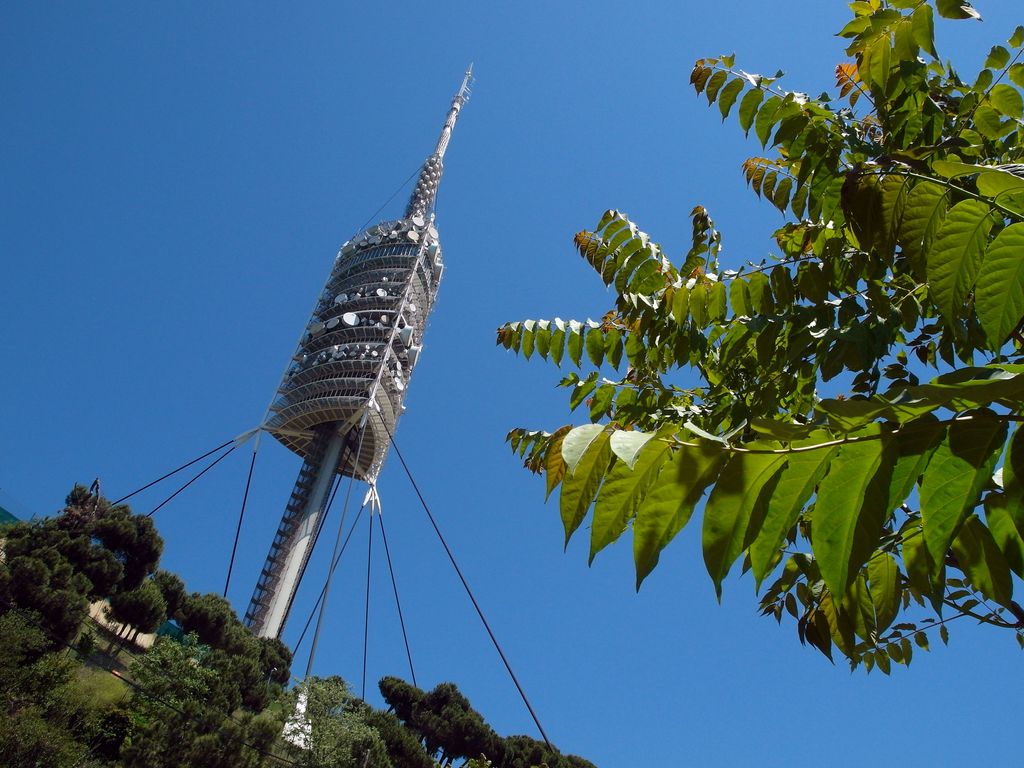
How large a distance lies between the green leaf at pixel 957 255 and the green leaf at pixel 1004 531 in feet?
1.11

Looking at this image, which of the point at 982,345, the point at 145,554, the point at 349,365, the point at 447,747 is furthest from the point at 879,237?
the point at 349,365

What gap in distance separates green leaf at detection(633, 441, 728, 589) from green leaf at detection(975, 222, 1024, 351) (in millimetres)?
580

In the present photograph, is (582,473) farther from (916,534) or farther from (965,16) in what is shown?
(965,16)

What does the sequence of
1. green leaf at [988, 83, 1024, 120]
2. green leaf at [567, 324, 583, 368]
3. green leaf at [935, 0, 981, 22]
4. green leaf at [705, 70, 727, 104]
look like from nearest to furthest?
green leaf at [935, 0, 981, 22] < green leaf at [988, 83, 1024, 120] < green leaf at [705, 70, 727, 104] < green leaf at [567, 324, 583, 368]

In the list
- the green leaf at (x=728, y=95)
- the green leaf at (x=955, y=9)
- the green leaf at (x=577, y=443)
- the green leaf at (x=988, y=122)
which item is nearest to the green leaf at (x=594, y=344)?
the green leaf at (x=728, y=95)

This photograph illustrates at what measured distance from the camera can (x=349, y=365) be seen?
114 ft

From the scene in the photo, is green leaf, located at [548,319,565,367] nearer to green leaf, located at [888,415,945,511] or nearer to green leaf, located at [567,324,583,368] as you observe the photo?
green leaf, located at [567,324,583,368]

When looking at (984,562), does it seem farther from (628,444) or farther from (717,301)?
(717,301)

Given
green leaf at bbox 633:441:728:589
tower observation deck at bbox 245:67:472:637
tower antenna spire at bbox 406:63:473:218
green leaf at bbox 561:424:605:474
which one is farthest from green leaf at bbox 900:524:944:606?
tower antenna spire at bbox 406:63:473:218

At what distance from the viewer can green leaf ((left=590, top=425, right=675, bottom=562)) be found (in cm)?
101

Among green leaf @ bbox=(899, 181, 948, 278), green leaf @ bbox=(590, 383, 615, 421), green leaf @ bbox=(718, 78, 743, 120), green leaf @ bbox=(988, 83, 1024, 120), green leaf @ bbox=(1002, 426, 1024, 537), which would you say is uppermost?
green leaf @ bbox=(718, 78, 743, 120)

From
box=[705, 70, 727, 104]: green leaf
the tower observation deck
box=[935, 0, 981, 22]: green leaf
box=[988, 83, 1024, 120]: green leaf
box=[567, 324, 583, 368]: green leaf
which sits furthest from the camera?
the tower observation deck

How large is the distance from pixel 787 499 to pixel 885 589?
3.14 ft

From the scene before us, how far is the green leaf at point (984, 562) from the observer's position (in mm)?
1316
